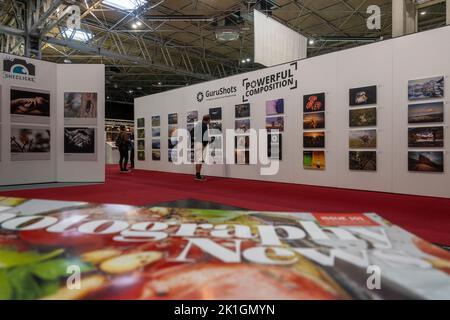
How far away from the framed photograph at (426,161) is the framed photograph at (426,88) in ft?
2.91

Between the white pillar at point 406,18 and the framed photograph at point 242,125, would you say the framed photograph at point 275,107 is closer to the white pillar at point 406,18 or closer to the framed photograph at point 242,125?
the framed photograph at point 242,125

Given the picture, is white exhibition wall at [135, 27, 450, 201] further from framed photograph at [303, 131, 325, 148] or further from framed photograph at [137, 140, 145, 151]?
framed photograph at [137, 140, 145, 151]

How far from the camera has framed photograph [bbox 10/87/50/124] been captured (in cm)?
562

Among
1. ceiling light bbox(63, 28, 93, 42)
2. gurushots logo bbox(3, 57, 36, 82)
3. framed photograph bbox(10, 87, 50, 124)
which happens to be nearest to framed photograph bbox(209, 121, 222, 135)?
framed photograph bbox(10, 87, 50, 124)

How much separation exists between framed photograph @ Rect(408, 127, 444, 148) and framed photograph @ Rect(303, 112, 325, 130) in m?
1.57

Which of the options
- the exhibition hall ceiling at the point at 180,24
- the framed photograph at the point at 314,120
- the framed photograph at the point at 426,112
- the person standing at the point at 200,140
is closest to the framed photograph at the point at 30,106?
the exhibition hall ceiling at the point at 180,24

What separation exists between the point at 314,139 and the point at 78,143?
16.1 ft

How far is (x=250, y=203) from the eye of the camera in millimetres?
3939

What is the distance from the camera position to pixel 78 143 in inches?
241

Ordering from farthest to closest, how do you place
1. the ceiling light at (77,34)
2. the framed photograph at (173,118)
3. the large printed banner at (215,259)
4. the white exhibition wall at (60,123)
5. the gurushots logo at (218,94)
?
the ceiling light at (77,34) → the framed photograph at (173,118) → the gurushots logo at (218,94) → the white exhibition wall at (60,123) → the large printed banner at (215,259)

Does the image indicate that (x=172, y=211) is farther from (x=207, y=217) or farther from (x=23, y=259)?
(x=23, y=259)

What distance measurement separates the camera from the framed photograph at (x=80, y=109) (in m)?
6.12

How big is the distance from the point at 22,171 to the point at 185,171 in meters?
4.14

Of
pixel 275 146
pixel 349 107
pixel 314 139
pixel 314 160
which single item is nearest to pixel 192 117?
pixel 275 146
